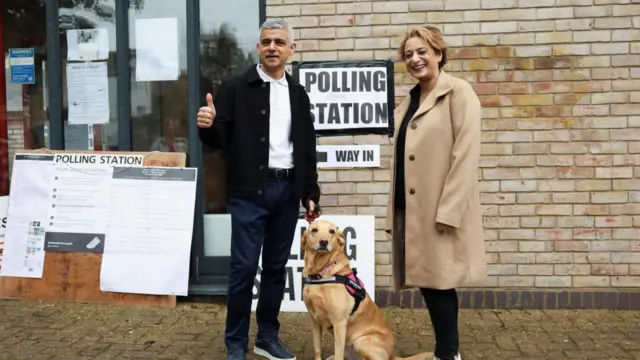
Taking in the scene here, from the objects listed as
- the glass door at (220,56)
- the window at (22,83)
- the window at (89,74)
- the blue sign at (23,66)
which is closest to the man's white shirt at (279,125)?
the glass door at (220,56)

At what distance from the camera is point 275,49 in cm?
386

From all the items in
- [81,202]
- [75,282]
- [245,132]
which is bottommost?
[75,282]

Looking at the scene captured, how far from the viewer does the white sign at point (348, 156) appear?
18.1ft

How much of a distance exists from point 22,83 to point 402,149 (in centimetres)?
435

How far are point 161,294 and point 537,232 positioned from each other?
11.0 ft

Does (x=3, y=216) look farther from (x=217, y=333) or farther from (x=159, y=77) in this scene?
(x=217, y=333)

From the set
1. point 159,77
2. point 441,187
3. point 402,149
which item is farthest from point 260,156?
point 159,77

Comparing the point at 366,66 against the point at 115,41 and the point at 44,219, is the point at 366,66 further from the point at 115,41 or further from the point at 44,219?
the point at 44,219

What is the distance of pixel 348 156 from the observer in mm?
5543

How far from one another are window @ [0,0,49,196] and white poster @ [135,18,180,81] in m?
1.01

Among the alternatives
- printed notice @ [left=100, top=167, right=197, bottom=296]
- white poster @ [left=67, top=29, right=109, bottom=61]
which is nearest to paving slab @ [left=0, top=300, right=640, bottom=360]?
printed notice @ [left=100, top=167, right=197, bottom=296]

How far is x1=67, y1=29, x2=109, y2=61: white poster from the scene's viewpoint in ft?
19.5

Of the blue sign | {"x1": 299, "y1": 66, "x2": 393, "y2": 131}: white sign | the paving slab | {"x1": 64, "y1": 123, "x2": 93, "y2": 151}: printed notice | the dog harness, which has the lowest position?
the paving slab

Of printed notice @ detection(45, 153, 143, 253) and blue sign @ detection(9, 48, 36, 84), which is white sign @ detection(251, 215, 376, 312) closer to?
printed notice @ detection(45, 153, 143, 253)
